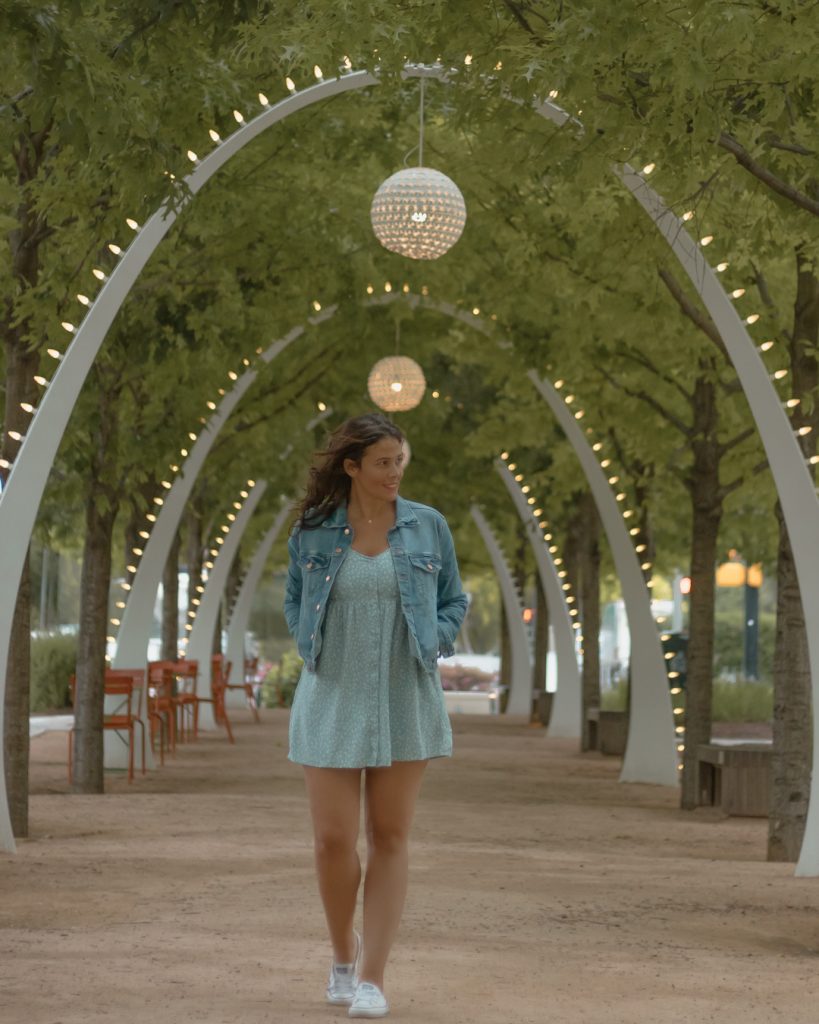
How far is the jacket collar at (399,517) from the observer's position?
5742mm

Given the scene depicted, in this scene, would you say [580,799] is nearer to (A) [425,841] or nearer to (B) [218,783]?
(B) [218,783]

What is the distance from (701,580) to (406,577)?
32.6 ft

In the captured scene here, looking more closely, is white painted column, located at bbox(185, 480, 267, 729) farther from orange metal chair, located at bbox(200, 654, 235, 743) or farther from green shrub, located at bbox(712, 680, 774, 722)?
green shrub, located at bbox(712, 680, 774, 722)

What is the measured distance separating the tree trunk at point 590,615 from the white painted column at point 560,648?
241 cm

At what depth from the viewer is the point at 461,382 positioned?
2762 cm

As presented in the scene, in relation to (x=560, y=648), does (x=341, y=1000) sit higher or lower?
lower

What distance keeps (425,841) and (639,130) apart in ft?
17.5

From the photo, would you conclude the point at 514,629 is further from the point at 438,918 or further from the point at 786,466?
the point at 438,918

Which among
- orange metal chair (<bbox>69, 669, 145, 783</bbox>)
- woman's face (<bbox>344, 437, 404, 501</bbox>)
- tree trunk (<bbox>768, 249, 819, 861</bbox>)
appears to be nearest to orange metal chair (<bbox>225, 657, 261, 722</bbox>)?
orange metal chair (<bbox>69, 669, 145, 783</bbox>)

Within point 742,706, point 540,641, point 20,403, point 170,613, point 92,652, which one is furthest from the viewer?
point 540,641

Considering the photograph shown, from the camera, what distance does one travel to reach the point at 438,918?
8055 millimetres

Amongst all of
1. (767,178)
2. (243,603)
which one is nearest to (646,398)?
(767,178)

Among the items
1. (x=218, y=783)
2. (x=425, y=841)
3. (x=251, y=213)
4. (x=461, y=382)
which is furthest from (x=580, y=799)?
(x=461, y=382)

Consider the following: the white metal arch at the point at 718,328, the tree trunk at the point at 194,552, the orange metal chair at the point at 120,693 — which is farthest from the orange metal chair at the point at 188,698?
the white metal arch at the point at 718,328
